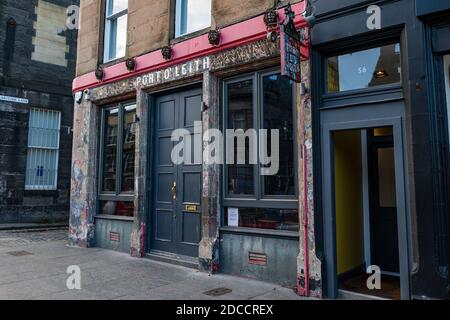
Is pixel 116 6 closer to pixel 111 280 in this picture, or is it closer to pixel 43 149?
pixel 111 280

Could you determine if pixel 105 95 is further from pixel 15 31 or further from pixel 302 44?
pixel 15 31

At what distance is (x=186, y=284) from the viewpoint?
597 cm

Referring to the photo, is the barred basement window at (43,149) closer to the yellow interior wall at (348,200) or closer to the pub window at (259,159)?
the pub window at (259,159)

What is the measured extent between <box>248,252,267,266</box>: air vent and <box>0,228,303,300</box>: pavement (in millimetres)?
304

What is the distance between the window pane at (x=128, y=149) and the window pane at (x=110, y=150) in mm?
376

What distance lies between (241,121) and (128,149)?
11.2ft

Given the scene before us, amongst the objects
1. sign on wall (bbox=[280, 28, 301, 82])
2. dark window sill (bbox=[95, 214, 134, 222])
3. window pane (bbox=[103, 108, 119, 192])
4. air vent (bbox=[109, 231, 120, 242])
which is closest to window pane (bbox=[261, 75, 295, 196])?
sign on wall (bbox=[280, 28, 301, 82])

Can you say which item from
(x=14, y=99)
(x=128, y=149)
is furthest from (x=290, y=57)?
(x=14, y=99)

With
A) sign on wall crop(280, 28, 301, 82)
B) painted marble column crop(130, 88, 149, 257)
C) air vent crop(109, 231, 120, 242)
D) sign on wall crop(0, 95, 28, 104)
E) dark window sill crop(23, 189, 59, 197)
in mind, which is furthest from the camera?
dark window sill crop(23, 189, 59, 197)

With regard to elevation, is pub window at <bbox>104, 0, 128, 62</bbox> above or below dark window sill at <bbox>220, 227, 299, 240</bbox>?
above

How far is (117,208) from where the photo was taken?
9.01m

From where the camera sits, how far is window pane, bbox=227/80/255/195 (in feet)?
21.6

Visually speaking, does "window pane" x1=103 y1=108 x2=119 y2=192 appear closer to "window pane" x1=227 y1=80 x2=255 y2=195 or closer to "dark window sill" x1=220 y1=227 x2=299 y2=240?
"window pane" x1=227 y1=80 x2=255 y2=195

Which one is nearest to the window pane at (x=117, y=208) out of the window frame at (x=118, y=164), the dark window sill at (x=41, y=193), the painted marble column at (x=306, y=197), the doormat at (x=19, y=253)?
the window frame at (x=118, y=164)
